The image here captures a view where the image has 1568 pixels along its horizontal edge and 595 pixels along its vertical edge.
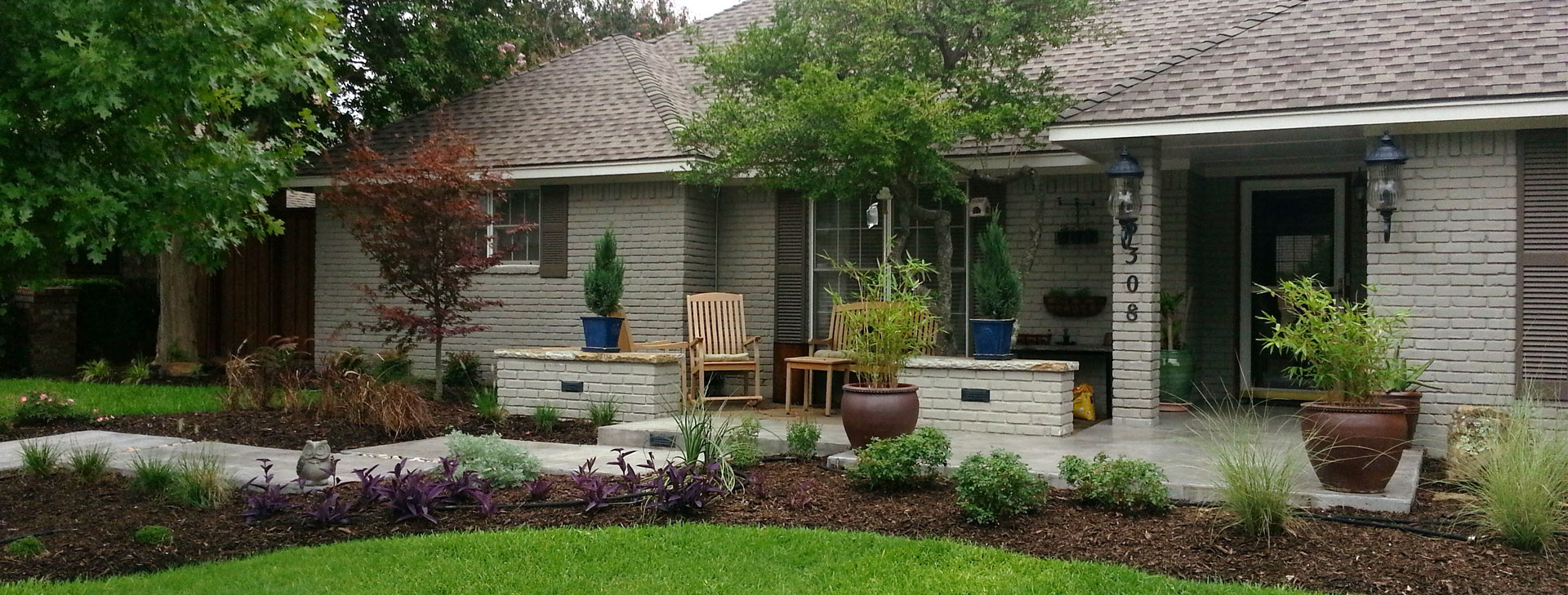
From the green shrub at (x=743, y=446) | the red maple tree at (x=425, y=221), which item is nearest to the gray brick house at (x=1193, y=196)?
the red maple tree at (x=425, y=221)

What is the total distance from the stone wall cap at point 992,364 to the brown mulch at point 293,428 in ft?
8.10

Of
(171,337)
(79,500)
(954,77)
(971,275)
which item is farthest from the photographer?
(171,337)

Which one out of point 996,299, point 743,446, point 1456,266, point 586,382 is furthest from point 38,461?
point 1456,266

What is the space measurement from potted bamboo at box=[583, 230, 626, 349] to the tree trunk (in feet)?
20.7

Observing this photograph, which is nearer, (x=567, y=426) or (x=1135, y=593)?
(x=1135, y=593)

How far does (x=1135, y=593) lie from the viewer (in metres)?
4.43

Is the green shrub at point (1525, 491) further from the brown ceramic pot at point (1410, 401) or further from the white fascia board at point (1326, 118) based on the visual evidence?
the white fascia board at point (1326, 118)

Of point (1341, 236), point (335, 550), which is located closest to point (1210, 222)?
point (1341, 236)

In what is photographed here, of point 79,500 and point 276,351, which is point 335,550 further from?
point 276,351

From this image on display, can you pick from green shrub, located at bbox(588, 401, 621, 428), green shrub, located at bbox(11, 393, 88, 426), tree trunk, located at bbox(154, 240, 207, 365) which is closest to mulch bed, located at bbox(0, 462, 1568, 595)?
green shrub, located at bbox(588, 401, 621, 428)

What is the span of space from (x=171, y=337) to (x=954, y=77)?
9.65 meters

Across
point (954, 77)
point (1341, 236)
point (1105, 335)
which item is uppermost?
point (954, 77)

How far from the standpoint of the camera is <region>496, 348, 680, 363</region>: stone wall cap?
9641 millimetres

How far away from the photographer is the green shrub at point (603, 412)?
9.45 metres
